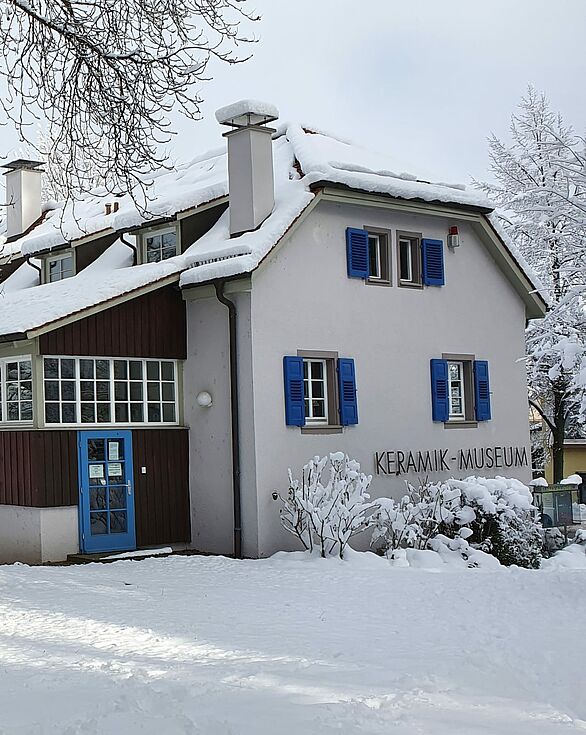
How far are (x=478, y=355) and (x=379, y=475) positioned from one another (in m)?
3.40

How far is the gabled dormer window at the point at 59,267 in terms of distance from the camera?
19547 mm

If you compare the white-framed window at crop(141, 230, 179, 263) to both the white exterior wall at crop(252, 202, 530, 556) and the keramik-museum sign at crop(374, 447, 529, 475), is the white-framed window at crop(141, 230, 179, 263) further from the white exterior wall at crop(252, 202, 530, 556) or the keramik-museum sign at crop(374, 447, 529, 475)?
the keramik-museum sign at crop(374, 447, 529, 475)

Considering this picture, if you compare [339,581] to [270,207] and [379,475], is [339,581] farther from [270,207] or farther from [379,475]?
[270,207]

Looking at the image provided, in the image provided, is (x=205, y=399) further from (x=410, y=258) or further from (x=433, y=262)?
(x=433, y=262)

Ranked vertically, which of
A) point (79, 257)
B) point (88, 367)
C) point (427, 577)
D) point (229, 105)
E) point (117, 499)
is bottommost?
point (427, 577)

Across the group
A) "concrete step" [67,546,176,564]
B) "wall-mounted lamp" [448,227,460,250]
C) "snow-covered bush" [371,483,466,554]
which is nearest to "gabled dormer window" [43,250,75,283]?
"concrete step" [67,546,176,564]

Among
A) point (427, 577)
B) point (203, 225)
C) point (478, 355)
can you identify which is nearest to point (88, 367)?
point (203, 225)

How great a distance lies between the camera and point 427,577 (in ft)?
45.7

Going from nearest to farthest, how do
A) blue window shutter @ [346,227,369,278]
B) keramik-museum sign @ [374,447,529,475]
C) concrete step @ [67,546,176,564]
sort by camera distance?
1. concrete step @ [67,546,176,564]
2. blue window shutter @ [346,227,369,278]
3. keramik-museum sign @ [374,447,529,475]

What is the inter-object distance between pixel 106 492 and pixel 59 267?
5432 mm

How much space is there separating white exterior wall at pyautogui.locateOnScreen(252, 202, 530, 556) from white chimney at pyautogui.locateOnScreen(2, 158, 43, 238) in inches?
340

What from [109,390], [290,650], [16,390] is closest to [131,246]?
[109,390]

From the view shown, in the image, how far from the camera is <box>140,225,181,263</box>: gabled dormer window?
58.7 feet

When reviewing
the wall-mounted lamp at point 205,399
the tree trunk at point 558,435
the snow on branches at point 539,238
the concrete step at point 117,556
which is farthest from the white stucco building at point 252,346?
the tree trunk at point 558,435
